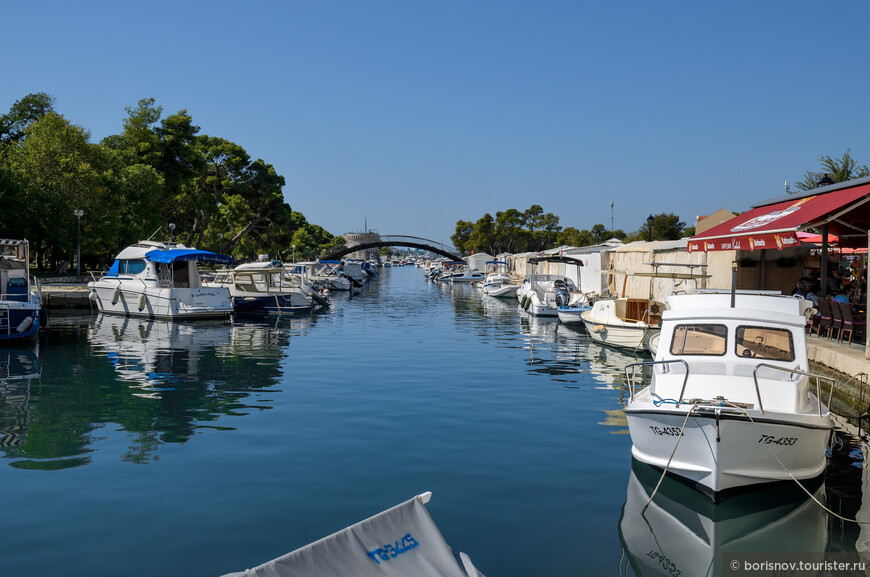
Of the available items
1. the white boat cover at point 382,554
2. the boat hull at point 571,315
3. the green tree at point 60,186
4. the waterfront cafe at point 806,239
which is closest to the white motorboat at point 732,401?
the waterfront cafe at point 806,239

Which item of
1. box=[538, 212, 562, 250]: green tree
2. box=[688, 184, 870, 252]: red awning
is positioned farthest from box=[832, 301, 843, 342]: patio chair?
box=[538, 212, 562, 250]: green tree

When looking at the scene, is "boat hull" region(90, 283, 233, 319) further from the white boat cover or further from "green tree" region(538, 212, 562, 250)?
"green tree" region(538, 212, 562, 250)

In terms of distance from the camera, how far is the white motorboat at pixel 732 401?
8094mm

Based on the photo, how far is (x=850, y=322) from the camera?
14945 millimetres

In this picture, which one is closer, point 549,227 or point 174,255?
point 174,255

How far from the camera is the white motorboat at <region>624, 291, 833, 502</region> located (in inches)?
319

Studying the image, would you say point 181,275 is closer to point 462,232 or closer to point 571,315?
point 571,315

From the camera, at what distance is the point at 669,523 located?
793 cm

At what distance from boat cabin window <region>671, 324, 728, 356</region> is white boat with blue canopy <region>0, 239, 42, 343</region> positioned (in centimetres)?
2075

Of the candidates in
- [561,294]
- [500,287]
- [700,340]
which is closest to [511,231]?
[500,287]

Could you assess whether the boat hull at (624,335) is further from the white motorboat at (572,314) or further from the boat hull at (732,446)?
the boat hull at (732,446)

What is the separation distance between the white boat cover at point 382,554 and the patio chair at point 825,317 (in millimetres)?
14791

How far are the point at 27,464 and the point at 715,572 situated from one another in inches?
373

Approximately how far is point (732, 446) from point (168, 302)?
27306 millimetres
